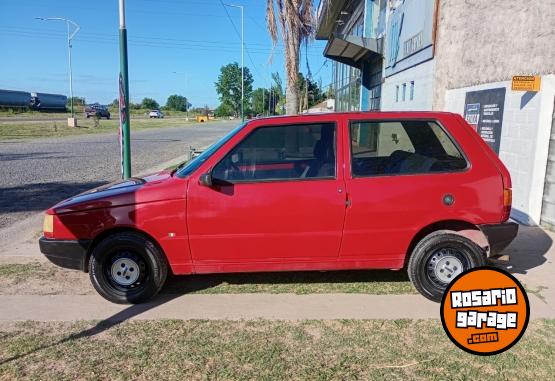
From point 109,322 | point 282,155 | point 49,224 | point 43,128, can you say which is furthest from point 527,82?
point 43,128

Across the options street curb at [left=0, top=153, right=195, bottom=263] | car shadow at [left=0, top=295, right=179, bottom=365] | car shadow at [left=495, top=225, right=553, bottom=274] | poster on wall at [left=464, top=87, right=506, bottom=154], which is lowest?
street curb at [left=0, top=153, right=195, bottom=263]

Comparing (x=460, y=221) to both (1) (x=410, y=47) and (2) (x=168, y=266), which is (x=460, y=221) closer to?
(2) (x=168, y=266)

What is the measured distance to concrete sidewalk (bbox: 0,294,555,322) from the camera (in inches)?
162

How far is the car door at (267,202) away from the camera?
4.23 meters

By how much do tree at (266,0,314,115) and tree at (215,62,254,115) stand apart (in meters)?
91.9

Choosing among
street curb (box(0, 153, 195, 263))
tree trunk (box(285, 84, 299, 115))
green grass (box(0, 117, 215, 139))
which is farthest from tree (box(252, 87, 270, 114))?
street curb (box(0, 153, 195, 263))

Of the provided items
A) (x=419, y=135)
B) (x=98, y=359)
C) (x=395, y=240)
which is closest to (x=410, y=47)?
(x=419, y=135)

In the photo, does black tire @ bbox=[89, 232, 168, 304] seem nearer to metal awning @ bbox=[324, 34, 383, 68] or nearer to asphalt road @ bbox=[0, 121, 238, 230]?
asphalt road @ bbox=[0, 121, 238, 230]

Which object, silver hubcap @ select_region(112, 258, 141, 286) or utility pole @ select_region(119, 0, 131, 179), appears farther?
utility pole @ select_region(119, 0, 131, 179)

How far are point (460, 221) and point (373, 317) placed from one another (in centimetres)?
123

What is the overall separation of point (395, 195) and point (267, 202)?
116 cm

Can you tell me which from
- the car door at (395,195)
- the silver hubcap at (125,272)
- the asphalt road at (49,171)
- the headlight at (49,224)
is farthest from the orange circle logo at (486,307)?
the asphalt road at (49,171)

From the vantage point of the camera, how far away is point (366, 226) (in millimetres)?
4320

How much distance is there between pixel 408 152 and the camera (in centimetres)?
469
